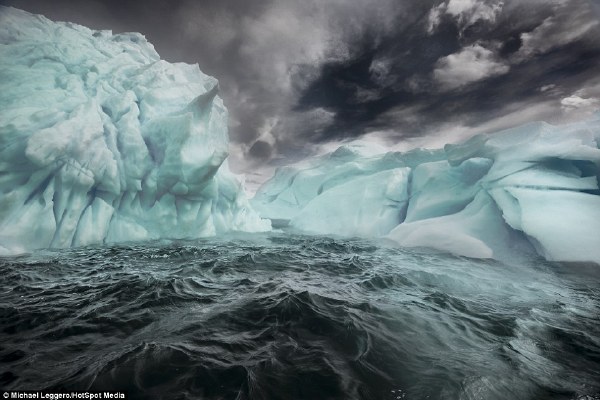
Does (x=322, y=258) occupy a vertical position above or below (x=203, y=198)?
below

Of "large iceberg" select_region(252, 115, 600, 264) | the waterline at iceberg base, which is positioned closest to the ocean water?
the waterline at iceberg base

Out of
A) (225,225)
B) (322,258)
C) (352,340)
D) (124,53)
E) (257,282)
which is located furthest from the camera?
(225,225)

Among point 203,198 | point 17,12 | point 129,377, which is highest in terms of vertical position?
point 17,12

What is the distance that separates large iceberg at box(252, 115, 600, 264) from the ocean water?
4028 millimetres

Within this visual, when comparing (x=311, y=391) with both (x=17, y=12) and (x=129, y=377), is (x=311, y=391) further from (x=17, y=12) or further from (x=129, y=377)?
(x=17, y=12)

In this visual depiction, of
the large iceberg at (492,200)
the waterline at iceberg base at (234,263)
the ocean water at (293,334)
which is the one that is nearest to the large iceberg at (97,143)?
the waterline at iceberg base at (234,263)

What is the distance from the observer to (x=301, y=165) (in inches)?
1610

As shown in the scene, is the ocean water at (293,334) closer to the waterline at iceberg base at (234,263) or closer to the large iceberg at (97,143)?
the waterline at iceberg base at (234,263)

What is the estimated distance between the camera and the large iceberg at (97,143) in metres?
10.9

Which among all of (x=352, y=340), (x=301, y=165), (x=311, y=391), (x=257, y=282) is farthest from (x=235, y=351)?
(x=301, y=165)

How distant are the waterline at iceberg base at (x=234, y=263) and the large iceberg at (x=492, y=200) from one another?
3.9 inches

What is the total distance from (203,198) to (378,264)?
11461mm

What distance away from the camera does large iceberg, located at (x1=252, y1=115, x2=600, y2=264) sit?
10758mm

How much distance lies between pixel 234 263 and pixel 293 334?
528cm
